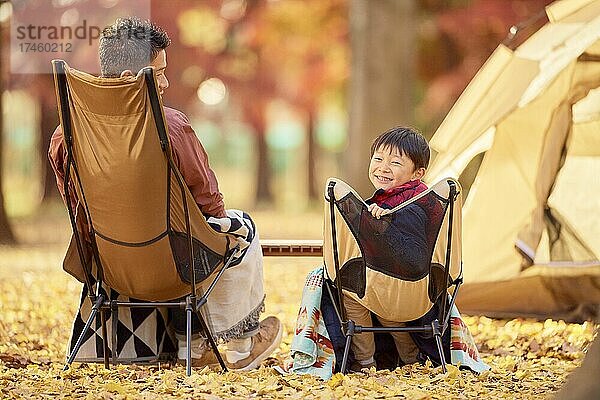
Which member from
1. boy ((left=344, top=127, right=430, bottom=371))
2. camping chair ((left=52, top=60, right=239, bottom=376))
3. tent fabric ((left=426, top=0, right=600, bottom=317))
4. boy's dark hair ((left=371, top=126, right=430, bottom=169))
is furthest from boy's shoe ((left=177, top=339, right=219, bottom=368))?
A: tent fabric ((left=426, top=0, right=600, bottom=317))

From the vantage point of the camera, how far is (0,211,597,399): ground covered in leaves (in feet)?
11.0

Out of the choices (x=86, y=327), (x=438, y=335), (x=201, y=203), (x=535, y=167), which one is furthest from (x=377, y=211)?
(x=535, y=167)

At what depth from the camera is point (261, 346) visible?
13.5ft

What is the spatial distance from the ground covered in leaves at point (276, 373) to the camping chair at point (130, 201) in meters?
0.17

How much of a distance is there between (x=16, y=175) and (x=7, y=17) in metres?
2.65

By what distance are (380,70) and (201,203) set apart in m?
4.94

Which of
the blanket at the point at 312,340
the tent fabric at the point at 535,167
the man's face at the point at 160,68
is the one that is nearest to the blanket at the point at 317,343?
the blanket at the point at 312,340

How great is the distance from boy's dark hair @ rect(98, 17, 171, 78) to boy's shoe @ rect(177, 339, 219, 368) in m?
0.96

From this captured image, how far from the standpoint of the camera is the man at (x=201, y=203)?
3.78 meters

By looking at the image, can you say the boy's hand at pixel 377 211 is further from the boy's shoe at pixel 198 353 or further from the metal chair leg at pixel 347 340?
the boy's shoe at pixel 198 353

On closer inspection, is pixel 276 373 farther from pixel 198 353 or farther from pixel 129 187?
pixel 129 187

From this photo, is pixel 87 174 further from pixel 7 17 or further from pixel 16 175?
pixel 16 175

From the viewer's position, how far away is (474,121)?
5480mm

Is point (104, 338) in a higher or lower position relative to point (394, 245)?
lower
